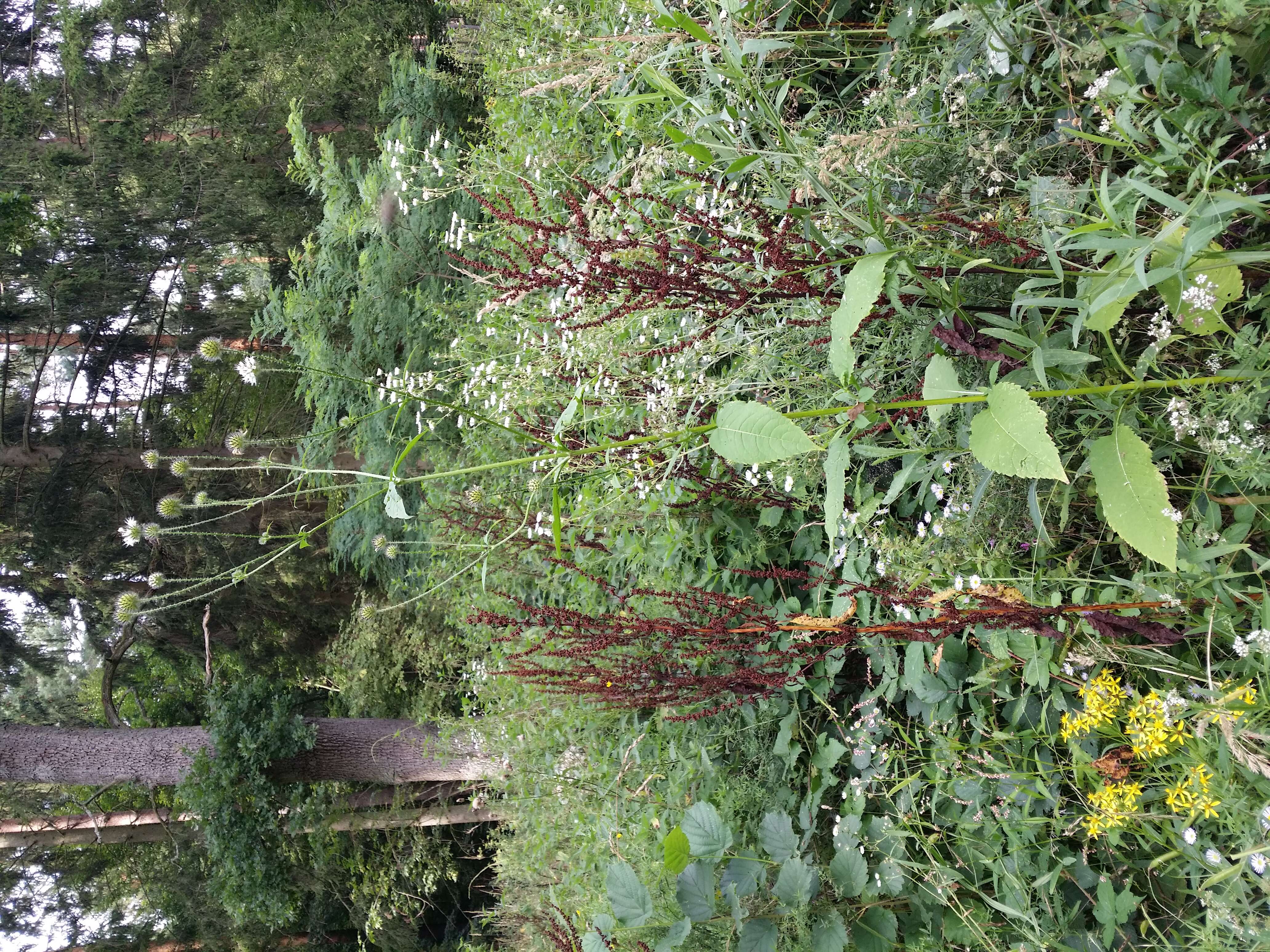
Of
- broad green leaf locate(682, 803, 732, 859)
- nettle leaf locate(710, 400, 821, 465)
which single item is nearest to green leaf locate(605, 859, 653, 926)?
broad green leaf locate(682, 803, 732, 859)

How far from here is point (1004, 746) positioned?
1971 millimetres

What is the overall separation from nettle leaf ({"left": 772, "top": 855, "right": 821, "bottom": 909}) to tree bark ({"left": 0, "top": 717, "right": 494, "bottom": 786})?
3.51m

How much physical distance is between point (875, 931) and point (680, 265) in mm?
1923

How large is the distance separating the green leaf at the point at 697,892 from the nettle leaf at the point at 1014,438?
142 centimetres

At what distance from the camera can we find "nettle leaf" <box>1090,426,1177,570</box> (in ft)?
4.40

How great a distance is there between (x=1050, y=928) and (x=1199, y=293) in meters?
1.51

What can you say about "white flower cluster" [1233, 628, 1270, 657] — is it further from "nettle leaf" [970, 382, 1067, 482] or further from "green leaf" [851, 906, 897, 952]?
"green leaf" [851, 906, 897, 952]

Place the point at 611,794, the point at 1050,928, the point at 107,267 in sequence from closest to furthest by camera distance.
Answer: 1. the point at 1050,928
2. the point at 611,794
3. the point at 107,267

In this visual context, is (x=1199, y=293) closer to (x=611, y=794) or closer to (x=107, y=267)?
(x=611, y=794)

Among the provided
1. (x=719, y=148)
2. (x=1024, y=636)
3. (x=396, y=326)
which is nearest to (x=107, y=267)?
(x=396, y=326)

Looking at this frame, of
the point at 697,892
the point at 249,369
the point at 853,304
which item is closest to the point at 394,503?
the point at 249,369

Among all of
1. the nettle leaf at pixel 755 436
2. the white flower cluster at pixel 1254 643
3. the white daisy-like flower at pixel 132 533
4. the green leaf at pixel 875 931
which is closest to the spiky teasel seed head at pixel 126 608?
the white daisy-like flower at pixel 132 533

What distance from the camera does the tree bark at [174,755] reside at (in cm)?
530

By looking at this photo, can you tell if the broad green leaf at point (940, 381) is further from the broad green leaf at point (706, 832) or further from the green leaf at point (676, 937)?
the green leaf at point (676, 937)
